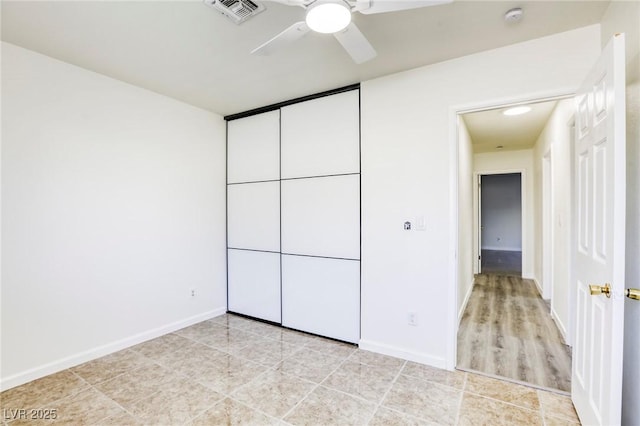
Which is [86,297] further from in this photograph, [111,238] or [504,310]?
[504,310]

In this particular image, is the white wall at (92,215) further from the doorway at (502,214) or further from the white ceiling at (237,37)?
the doorway at (502,214)

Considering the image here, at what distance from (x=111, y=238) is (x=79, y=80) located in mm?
1393

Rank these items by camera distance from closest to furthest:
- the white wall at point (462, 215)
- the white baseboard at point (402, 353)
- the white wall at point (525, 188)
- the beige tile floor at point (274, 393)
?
1. the beige tile floor at point (274, 393)
2. the white baseboard at point (402, 353)
3. the white wall at point (462, 215)
4. the white wall at point (525, 188)

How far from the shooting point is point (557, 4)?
1833 millimetres

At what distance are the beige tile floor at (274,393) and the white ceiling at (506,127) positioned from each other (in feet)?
8.15

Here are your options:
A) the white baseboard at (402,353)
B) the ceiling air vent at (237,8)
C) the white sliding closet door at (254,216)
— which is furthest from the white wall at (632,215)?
the white sliding closet door at (254,216)

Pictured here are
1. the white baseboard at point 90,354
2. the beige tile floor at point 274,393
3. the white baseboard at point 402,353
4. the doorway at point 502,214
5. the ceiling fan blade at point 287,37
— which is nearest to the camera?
the ceiling fan blade at point 287,37

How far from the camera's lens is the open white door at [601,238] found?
1.34 metres

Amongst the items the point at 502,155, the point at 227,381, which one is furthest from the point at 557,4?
the point at 502,155

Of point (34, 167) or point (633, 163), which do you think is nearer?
point (633, 163)

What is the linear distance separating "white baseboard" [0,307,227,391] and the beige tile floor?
58mm

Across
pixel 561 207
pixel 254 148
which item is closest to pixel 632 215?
pixel 561 207

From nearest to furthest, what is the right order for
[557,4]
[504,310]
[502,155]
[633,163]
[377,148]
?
[633,163]
[557,4]
[377,148]
[504,310]
[502,155]

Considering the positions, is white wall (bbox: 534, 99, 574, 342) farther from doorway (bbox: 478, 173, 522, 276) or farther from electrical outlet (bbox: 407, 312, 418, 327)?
doorway (bbox: 478, 173, 522, 276)
